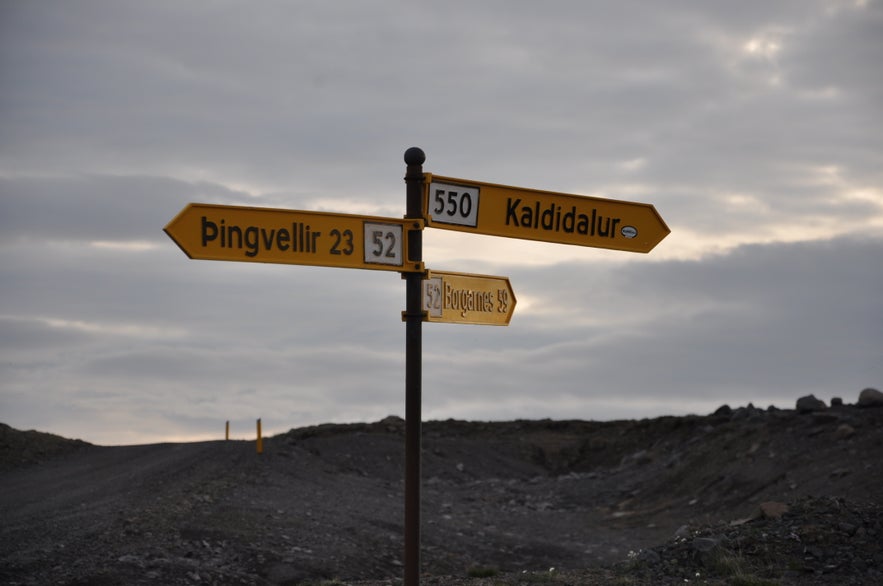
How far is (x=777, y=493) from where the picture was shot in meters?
20.5

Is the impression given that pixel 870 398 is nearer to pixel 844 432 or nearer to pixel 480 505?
pixel 844 432

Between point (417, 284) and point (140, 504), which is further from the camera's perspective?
point (140, 504)

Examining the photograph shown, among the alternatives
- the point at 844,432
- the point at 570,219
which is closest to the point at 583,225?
the point at 570,219

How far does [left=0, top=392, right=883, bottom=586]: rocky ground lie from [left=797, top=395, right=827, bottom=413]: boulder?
0.08 metres

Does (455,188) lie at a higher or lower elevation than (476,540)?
higher

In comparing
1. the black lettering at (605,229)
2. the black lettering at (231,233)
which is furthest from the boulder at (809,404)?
the black lettering at (231,233)

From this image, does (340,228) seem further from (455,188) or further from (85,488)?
(85,488)

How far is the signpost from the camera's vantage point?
259 inches

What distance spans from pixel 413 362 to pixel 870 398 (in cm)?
2033

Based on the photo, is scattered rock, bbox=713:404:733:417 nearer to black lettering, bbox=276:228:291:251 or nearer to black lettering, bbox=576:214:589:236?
black lettering, bbox=576:214:589:236

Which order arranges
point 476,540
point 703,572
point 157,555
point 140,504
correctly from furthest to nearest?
point 476,540 < point 140,504 < point 157,555 < point 703,572

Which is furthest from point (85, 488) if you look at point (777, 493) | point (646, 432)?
point (646, 432)

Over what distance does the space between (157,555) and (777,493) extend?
13.2 m

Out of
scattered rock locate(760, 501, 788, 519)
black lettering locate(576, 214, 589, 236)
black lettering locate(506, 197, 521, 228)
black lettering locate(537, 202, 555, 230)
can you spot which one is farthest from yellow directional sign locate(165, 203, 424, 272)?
scattered rock locate(760, 501, 788, 519)
